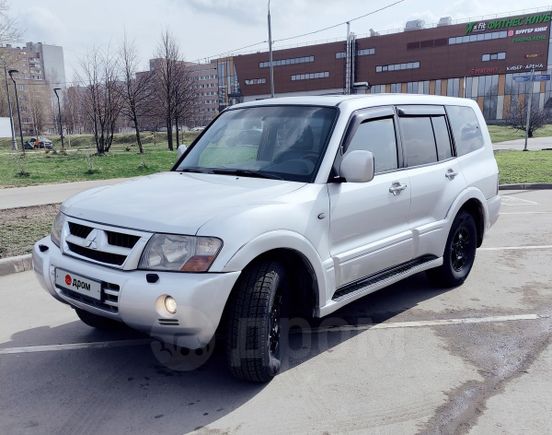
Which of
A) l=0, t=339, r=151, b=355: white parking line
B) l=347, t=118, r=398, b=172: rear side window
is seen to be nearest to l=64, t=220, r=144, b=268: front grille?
l=0, t=339, r=151, b=355: white parking line

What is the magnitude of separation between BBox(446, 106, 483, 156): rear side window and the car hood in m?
2.48

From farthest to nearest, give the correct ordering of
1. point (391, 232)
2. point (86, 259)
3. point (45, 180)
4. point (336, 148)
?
point (45, 180) → point (391, 232) → point (336, 148) → point (86, 259)

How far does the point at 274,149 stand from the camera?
156 inches

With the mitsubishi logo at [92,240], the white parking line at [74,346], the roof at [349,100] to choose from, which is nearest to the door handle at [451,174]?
the roof at [349,100]

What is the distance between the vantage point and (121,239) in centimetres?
300

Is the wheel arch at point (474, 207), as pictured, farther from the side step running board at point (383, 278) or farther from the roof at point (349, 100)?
the roof at point (349, 100)

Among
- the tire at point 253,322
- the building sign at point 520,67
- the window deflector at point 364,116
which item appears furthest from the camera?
the building sign at point 520,67

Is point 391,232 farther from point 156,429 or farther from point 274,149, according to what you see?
point 156,429

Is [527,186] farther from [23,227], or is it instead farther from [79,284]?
[79,284]

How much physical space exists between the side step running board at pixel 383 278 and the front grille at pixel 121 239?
4.92 ft

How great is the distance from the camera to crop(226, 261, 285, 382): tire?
300cm

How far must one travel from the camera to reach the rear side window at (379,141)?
157 inches

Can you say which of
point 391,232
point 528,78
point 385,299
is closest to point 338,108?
point 391,232

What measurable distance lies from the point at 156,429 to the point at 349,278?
1.73 meters
